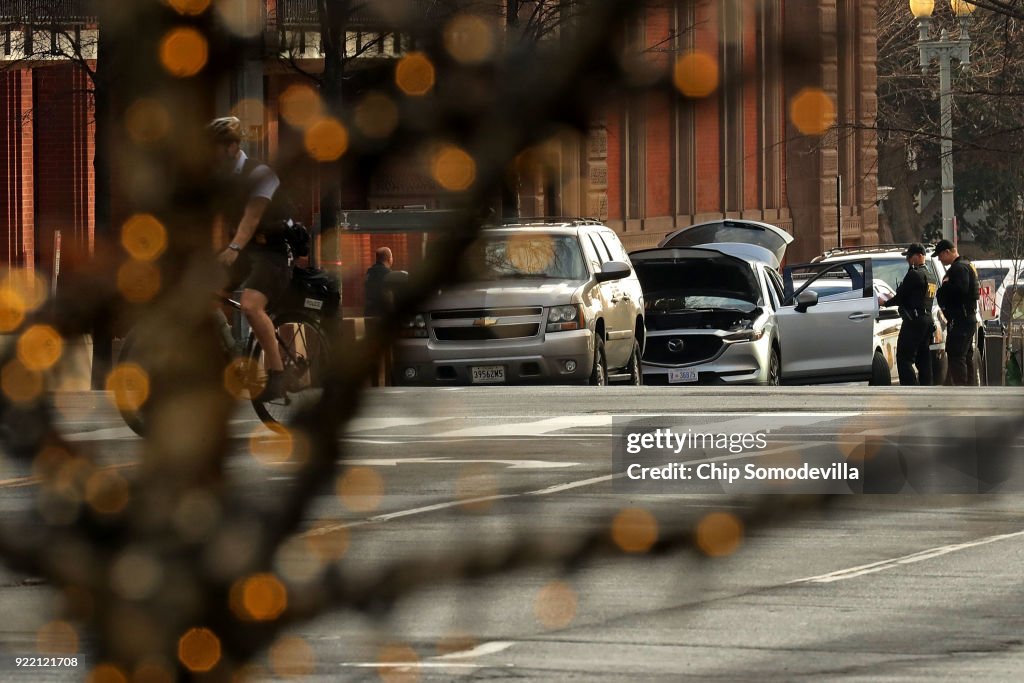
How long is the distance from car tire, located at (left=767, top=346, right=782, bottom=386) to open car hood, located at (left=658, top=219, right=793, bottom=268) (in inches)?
280

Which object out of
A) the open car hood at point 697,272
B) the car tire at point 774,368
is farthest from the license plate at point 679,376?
the open car hood at point 697,272

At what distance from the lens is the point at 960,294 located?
890 inches

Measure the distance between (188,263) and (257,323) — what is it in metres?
0.80

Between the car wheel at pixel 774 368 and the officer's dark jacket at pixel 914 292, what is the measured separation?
147 cm

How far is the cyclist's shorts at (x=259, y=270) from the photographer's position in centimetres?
137

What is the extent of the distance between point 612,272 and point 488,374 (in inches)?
59.1

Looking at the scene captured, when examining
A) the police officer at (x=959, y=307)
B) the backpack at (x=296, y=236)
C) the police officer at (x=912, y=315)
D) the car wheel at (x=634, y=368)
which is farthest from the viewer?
the police officer at (x=959, y=307)

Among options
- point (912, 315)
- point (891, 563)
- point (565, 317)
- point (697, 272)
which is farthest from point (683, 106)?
point (697, 272)

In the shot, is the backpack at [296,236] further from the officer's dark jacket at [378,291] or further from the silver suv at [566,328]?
the silver suv at [566,328]

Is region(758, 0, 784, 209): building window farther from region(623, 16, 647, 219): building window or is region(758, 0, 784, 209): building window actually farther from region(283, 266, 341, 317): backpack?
region(283, 266, 341, 317): backpack

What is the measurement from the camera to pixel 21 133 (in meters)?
28.1

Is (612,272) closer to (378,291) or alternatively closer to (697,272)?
(697,272)

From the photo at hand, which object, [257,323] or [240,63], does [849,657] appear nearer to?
[257,323]

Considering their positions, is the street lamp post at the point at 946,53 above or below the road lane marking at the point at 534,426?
above
